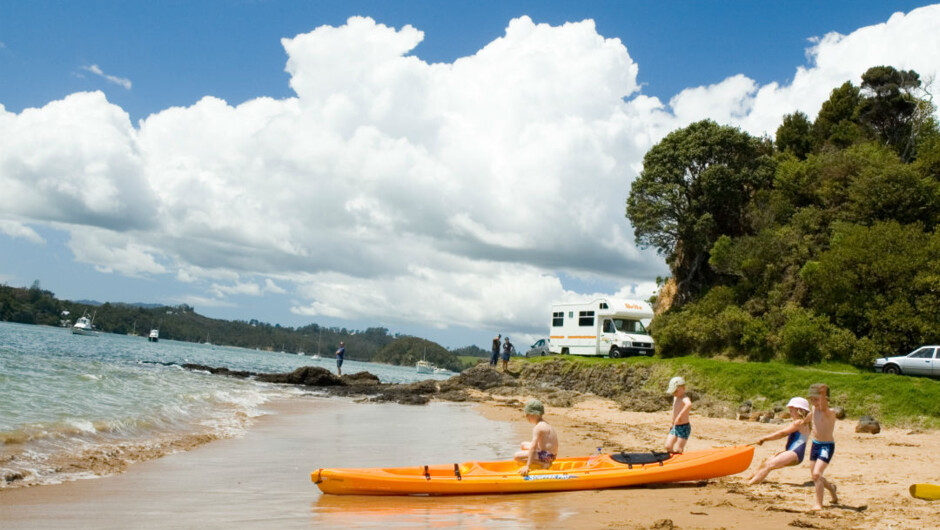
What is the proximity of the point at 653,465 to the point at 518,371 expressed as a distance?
25.1m

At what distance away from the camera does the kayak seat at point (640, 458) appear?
8.77 meters

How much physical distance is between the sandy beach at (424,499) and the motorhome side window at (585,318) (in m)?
18.8

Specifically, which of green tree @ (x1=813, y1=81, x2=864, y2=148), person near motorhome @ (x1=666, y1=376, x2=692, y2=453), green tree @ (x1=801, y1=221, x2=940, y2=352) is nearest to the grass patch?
green tree @ (x1=801, y1=221, x2=940, y2=352)

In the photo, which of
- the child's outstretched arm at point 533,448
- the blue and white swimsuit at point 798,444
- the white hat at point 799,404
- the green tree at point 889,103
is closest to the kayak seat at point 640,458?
the child's outstretched arm at point 533,448

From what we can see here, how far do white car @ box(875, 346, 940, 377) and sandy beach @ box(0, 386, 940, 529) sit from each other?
8.29 meters

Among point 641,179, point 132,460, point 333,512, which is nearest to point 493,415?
point 132,460

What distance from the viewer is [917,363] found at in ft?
66.5

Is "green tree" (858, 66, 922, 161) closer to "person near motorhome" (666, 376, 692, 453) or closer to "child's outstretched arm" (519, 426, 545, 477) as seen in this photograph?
"person near motorhome" (666, 376, 692, 453)

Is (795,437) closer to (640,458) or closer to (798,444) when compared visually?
(798,444)

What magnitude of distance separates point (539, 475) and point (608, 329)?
23.6 meters

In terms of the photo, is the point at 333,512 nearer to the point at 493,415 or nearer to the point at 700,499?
the point at 700,499

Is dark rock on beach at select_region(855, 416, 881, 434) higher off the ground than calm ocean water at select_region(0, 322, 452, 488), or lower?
higher

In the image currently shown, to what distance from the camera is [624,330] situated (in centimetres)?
3127

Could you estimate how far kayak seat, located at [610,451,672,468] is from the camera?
8.77 m
